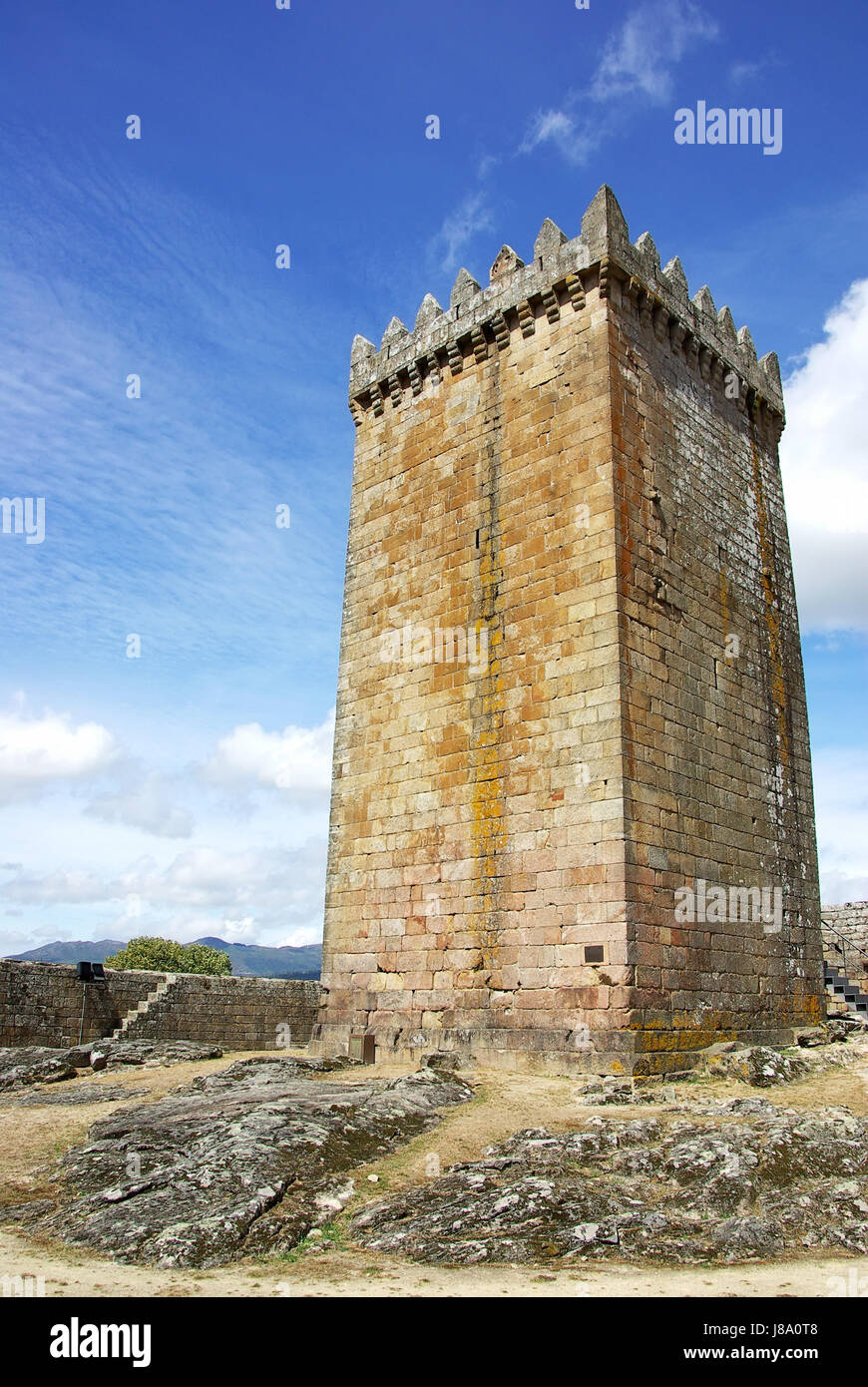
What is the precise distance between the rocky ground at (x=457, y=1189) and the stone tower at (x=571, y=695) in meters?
1.84

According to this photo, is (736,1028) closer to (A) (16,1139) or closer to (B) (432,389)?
(A) (16,1139)

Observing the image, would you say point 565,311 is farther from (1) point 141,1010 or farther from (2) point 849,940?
(1) point 141,1010

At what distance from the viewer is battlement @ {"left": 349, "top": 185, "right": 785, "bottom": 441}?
1330 cm

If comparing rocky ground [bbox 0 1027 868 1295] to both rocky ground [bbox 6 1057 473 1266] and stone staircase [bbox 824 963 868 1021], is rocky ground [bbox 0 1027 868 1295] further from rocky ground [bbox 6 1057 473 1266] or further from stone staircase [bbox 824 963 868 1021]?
stone staircase [bbox 824 963 868 1021]

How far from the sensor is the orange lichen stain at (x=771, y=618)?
15.1m

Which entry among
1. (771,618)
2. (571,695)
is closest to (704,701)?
(571,695)

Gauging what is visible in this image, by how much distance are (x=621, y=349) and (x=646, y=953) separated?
25.3ft

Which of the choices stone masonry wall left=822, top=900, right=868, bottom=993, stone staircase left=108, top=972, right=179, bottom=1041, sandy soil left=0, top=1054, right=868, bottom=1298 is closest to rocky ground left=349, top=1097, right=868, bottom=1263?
sandy soil left=0, top=1054, right=868, bottom=1298

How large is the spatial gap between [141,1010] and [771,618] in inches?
502

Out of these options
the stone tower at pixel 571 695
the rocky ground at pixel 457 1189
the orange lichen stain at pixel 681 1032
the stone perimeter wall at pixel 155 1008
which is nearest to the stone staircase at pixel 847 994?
the stone tower at pixel 571 695

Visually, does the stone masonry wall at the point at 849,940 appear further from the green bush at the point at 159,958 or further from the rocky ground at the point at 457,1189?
the green bush at the point at 159,958
